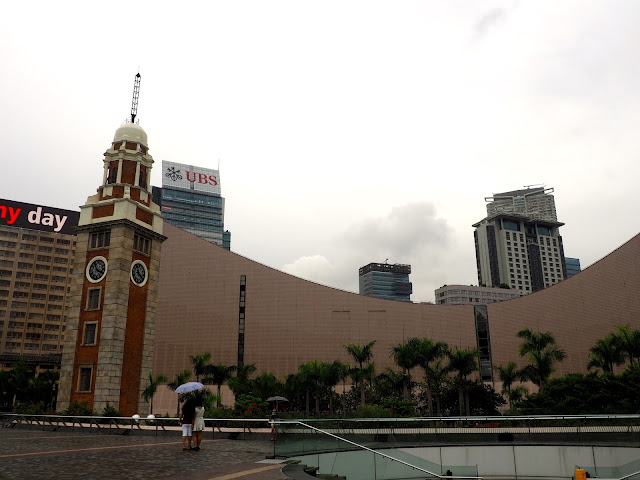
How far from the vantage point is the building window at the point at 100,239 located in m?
28.8

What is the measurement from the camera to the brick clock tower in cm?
2684

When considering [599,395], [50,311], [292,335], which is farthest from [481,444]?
[50,311]

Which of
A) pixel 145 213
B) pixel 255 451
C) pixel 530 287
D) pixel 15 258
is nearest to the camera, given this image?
pixel 255 451

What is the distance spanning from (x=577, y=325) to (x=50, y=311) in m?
75.5

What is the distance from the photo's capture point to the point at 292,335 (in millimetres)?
58531

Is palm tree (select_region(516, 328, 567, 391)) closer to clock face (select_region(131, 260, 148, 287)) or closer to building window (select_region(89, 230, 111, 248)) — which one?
clock face (select_region(131, 260, 148, 287))

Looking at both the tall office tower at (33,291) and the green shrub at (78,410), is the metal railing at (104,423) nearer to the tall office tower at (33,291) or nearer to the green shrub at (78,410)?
the green shrub at (78,410)

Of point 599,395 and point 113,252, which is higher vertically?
point 113,252

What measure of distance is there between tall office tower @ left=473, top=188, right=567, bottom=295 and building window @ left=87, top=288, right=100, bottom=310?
14397 cm

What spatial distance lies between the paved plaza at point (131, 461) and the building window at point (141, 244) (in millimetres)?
14351

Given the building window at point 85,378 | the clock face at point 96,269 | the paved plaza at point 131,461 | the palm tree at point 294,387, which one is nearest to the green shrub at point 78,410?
Answer: the building window at point 85,378

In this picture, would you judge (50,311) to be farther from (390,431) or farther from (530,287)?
(530,287)

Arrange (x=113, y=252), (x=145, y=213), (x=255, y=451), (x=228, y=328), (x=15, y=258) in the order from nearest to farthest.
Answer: (x=255, y=451), (x=113, y=252), (x=145, y=213), (x=228, y=328), (x=15, y=258)

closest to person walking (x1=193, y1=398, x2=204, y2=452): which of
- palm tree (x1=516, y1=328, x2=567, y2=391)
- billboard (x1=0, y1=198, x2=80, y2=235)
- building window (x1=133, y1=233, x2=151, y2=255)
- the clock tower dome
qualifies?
the clock tower dome
